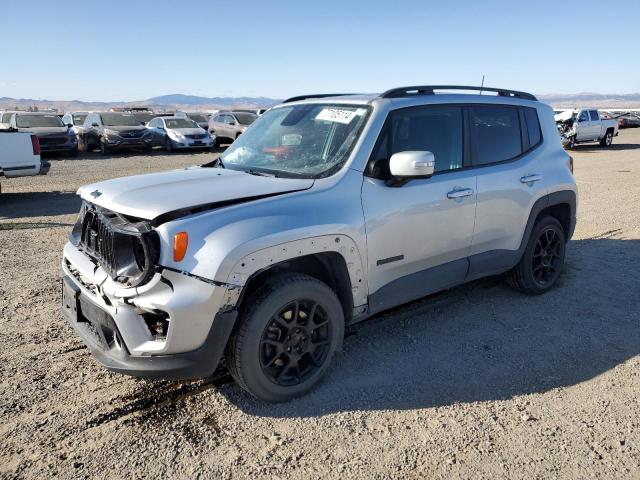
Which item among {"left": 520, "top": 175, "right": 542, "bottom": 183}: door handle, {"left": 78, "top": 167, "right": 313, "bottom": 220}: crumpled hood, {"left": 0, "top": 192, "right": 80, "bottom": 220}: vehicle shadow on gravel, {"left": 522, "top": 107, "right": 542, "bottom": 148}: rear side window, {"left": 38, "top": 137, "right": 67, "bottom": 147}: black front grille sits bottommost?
{"left": 0, "top": 192, "right": 80, "bottom": 220}: vehicle shadow on gravel

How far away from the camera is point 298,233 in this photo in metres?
3.04

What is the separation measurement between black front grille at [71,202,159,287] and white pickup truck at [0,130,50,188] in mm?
8304

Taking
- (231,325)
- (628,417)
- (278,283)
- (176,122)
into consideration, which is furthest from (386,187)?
(176,122)

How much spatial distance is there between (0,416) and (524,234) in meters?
4.19

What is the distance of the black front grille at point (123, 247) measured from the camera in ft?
9.03

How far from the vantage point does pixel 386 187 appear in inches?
139

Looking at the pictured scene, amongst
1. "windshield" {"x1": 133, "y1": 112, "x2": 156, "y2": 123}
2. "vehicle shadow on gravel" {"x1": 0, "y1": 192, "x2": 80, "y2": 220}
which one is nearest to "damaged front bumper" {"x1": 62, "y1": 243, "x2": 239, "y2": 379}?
"vehicle shadow on gravel" {"x1": 0, "y1": 192, "x2": 80, "y2": 220}

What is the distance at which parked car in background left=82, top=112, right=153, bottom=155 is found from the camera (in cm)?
2009

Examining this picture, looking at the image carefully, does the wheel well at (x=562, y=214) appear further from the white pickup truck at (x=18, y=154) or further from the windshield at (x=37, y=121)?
the windshield at (x=37, y=121)

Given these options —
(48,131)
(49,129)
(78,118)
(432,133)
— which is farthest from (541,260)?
(78,118)

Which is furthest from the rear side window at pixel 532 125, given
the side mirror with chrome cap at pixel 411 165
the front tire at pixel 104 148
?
the front tire at pixel 104 148

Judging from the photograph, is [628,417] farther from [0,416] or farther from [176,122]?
[176,122]

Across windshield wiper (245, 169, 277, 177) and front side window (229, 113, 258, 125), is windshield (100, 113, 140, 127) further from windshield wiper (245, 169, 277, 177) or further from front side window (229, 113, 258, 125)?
windshield wiper (245, 169, 277, 177)

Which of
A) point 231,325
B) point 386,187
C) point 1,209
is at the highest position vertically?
point 386,187
